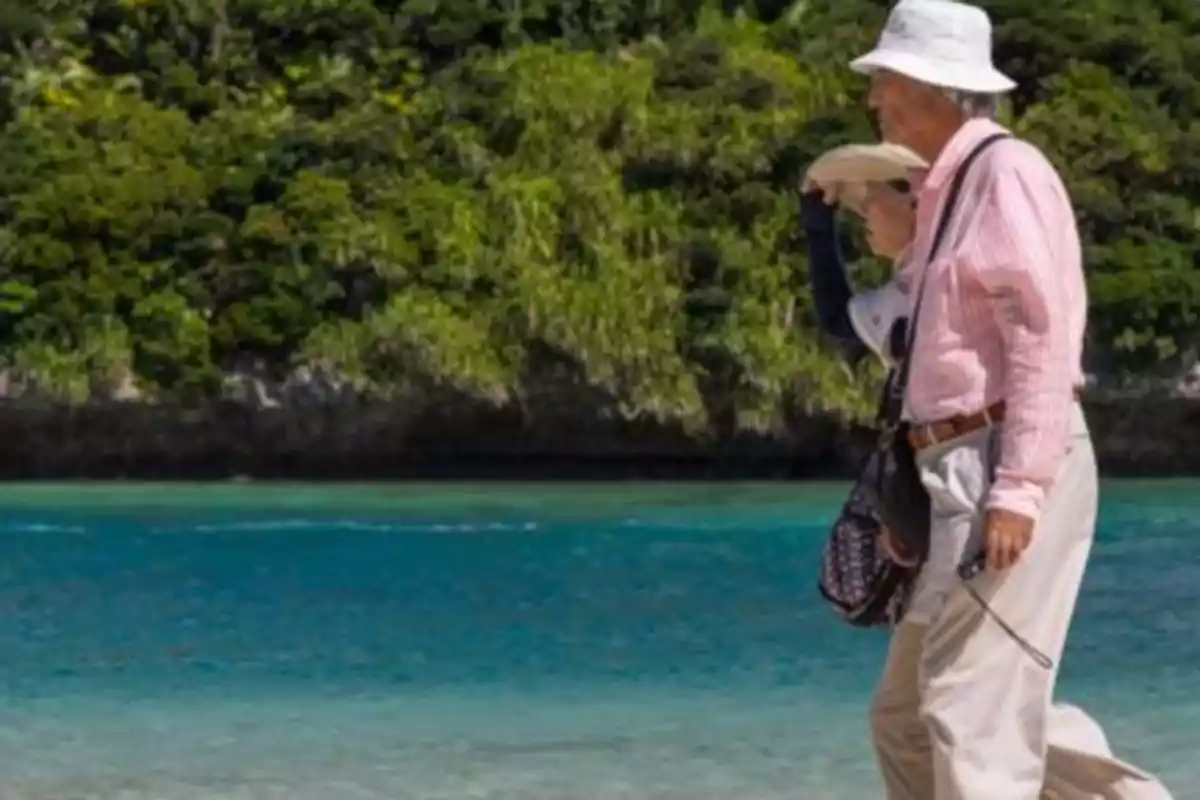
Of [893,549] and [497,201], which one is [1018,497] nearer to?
[893,549]

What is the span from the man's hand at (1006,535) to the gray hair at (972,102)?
2.30 feet

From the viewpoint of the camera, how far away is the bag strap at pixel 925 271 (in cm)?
364

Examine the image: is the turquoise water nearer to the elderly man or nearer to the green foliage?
the elderly man

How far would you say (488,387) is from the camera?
2222 cm

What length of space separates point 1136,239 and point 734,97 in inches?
178

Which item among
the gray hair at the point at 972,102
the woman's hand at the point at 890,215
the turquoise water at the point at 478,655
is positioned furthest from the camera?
the turquoise water at the point at 478,655

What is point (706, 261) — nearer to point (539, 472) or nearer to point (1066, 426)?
point (539, 472)

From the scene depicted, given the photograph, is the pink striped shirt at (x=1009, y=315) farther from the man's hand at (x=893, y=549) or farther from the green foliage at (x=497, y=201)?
the green foliage at (x=497, y=201)

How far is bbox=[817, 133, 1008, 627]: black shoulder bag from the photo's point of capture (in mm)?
3668

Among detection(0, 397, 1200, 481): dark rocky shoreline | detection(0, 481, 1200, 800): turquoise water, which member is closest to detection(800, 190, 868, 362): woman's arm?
detection(0, 481, 1200, 800): turquoise water

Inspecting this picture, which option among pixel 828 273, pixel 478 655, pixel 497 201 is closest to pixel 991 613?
pixel 828 273

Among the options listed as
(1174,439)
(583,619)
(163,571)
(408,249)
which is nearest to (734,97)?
(408,249)

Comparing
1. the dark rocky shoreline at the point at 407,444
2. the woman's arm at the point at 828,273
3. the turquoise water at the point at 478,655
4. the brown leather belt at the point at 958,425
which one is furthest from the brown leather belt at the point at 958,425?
the dark rocky shoreline at the point at 407,444

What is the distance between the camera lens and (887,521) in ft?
12.1
